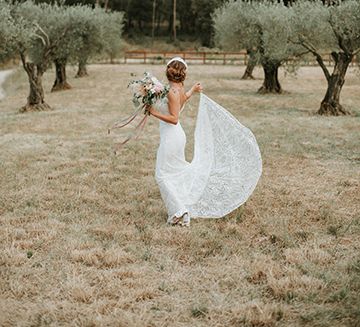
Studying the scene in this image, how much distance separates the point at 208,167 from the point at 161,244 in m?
1.81

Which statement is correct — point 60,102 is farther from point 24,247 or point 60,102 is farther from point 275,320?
point 275,320

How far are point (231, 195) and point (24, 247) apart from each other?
127 inches

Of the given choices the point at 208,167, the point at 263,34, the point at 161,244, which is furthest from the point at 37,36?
the point at 161,244

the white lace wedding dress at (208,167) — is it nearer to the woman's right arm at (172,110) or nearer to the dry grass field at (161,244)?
the woman's right arm at (172,110)

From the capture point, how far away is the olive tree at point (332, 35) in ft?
62.8

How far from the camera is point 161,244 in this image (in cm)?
719

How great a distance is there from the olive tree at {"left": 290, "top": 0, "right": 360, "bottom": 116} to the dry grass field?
581 cm

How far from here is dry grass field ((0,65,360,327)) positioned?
17.4ft

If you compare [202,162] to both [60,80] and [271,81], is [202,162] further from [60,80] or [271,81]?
[60,80]

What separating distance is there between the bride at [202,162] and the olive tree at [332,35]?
12292 mm

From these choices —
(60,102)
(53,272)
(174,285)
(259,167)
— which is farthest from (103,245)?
(60,102)

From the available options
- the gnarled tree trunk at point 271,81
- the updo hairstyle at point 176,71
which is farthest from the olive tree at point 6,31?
the gnarled tree trunk at point 271,81

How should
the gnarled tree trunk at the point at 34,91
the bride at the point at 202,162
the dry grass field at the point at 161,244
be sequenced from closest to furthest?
the dry grass field at the point at 161,244 < the bride at the point at 202,162 < the gnarled tree trunk at the point at 34,91

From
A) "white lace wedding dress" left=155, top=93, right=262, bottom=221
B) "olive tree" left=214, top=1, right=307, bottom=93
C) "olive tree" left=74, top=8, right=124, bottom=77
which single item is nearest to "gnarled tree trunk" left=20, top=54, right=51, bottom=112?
"olive tree" left=74, top=8, right=124, bottom=77
